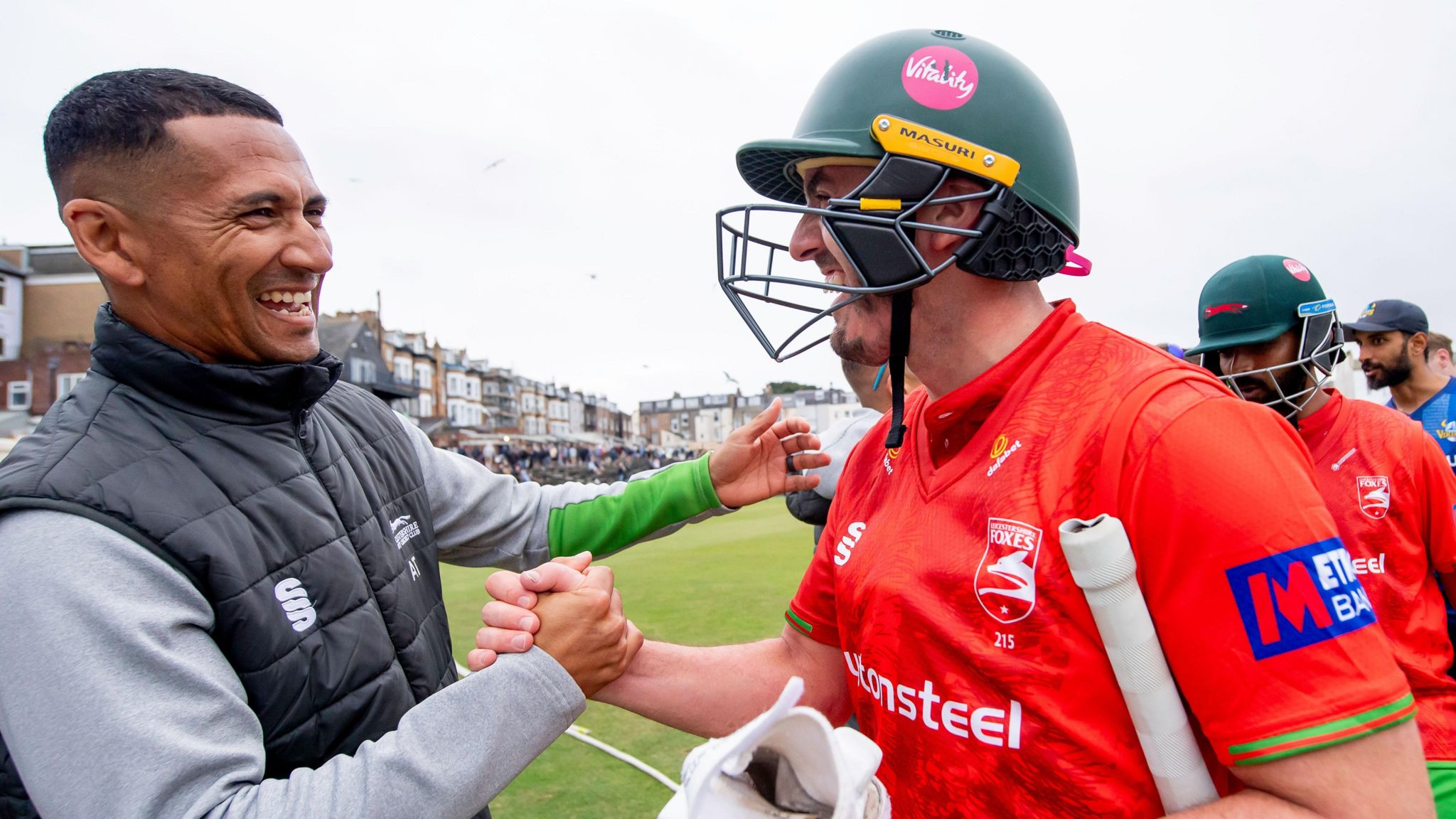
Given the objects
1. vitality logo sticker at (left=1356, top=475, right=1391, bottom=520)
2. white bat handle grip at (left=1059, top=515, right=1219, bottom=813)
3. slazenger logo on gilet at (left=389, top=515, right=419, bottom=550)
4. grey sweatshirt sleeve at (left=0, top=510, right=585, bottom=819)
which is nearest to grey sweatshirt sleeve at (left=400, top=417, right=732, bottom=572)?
slazenger logo on gilet at (left=389, top=515, right=419, bottom=550)

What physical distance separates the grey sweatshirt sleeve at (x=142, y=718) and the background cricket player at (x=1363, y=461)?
2594 mm

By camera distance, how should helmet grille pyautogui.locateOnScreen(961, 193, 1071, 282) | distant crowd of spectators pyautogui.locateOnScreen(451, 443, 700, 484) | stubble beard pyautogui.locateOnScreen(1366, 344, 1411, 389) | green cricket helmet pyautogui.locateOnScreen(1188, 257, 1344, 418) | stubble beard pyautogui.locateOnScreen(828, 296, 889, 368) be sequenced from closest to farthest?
helmet grille pyautogui.locateOnScreen(961, 193, 1071, 282), stubble beard pyautogui.locateOnScreen(828, 296, 889, 368), green cricket helmet pyautogui.locateOnScreen(1188, 257, 1344, 418), stubble beard pyautogui.locateOnScreen(1366, 344, 1411, 389), distant crowd of spectators pyautogui.locateOnScreen(451, 443, 700, 484)

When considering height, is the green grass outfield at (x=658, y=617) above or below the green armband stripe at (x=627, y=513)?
below

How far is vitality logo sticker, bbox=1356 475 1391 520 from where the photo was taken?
2.90 m

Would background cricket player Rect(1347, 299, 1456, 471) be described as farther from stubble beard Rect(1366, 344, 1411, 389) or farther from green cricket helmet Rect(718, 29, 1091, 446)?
green cricket helmet Rect(718, 29, 1091, 446)

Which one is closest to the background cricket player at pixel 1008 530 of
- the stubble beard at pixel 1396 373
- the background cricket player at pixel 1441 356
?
the stubble beard at pixel 1396 373

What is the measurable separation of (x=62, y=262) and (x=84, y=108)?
48219mm

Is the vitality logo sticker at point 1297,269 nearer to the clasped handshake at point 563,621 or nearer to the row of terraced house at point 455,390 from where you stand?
the clasped handshake at point 563,621

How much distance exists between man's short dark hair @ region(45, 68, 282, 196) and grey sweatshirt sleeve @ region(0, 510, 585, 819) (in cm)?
78

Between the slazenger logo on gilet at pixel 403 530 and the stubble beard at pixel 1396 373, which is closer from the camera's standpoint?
the slazenger logo on gilet at pixel 403 530

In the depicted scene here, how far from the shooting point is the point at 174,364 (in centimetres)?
168

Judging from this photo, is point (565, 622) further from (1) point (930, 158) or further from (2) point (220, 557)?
(1) point (930, 158)

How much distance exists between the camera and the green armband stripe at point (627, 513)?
9.45 feet

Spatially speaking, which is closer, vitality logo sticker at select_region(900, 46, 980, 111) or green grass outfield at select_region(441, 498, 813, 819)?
vitality logo sticker at select_region(900, 46, 980, 111)
